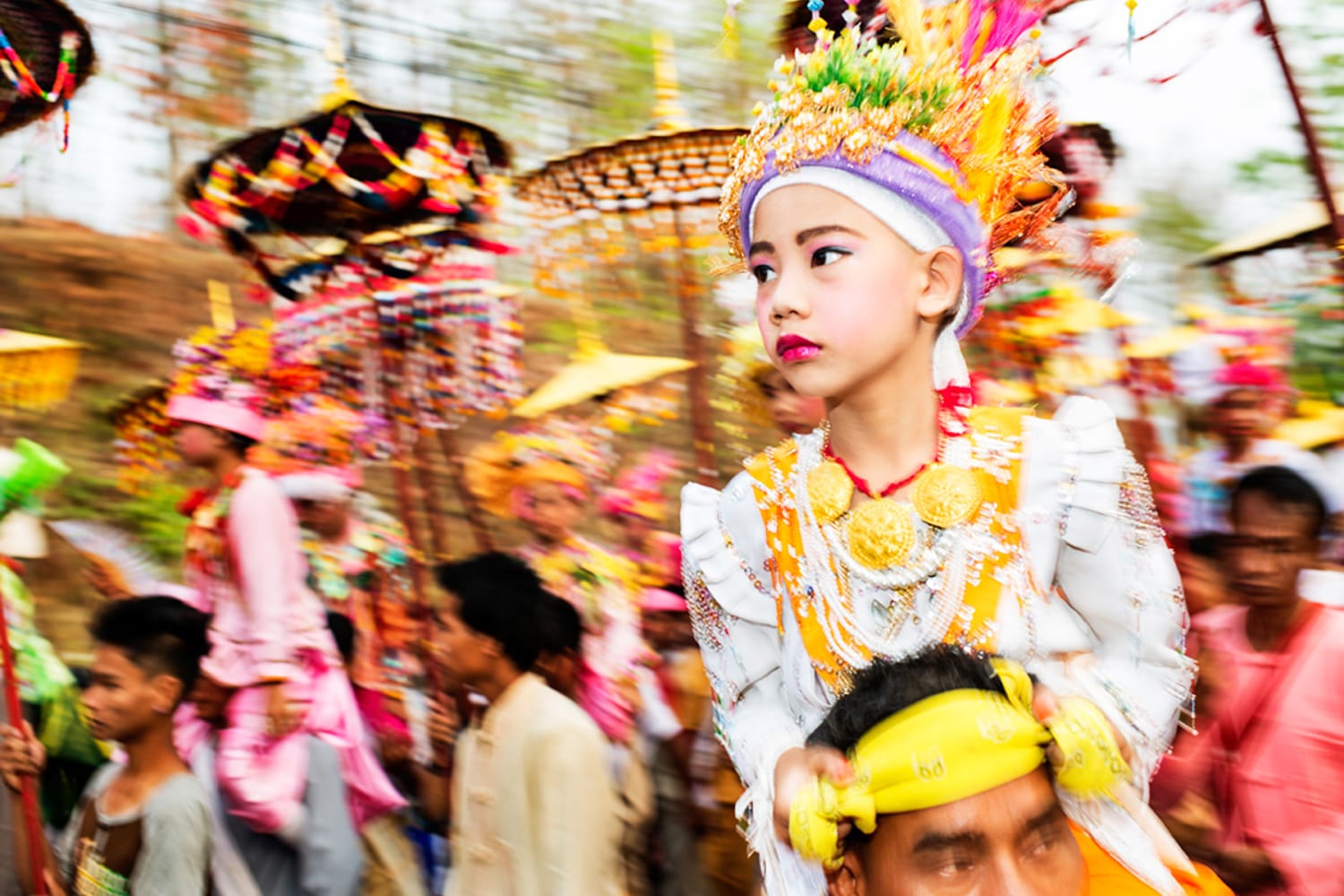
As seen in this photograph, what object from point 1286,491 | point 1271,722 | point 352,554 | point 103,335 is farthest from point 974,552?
point 103,335

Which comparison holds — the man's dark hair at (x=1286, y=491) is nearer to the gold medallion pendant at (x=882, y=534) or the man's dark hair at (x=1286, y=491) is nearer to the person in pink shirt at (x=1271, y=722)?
the person in pink shirt at (x=1271, y=722)

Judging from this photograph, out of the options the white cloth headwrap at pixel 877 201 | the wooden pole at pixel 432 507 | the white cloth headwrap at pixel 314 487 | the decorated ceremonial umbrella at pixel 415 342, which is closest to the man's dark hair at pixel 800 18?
the decorated ceremonial umbrella at pixel 415 342

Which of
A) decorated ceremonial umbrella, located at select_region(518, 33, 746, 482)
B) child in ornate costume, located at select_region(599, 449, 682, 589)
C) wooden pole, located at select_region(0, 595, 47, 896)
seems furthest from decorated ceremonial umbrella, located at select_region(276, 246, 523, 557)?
wooden pole, located at select_region(0, 595, 47, 896)

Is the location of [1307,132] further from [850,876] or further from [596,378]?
[850,876]

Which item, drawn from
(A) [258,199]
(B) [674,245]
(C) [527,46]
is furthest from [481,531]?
(C) [527,46]

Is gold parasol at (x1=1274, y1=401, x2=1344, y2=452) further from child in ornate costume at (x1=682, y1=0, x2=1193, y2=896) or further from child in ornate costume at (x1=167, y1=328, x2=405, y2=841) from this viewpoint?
child in ornate costume at (x1=167, y1=328, x2=405, y2=841)

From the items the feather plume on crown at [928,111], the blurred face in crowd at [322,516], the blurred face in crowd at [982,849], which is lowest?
the blurred face in crowd at [322,516]

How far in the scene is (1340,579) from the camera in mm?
3238

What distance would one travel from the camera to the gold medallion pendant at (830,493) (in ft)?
6.12

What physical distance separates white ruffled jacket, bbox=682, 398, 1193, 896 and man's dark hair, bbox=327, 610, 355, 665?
9.14ft

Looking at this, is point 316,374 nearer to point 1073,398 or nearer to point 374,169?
point 374,169

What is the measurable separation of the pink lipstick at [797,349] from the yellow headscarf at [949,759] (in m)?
0.54

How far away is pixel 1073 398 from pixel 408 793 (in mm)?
2785

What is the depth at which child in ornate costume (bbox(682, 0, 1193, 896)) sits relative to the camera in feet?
5.77
